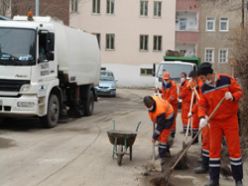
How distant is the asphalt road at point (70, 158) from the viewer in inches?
346

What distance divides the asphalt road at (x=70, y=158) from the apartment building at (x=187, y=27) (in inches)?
1647

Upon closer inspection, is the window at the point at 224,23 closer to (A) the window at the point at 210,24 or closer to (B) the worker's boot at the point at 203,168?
(A) the window at the point at 210,24

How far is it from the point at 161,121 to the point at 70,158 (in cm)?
218

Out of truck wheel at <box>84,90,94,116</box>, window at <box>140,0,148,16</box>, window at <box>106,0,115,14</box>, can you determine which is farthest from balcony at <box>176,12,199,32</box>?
truck wheel at <box>84,90,94,116</box>

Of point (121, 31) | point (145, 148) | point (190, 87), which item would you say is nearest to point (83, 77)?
point (190, 87)

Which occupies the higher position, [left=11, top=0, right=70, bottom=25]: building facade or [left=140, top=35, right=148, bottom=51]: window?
[left=11, top=0, right=70, bottom=25]: building facade

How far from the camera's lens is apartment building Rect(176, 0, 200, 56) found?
57.3m

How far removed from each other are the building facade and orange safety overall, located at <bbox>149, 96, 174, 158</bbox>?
24.4 metres

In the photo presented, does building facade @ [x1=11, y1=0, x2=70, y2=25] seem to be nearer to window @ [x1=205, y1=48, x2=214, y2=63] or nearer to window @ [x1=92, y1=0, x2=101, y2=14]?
window @ [x1=92, y1=0, x2=101, y2=14]

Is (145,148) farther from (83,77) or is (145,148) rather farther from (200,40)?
(200,40)

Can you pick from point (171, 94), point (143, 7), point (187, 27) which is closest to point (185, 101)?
point (171, 94)

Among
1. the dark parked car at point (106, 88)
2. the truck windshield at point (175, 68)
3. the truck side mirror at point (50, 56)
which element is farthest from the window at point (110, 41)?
the truck side mirror at point (50, 56)

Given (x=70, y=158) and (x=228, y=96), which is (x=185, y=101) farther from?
(x=228, y=96)

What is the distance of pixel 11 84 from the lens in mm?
14312
